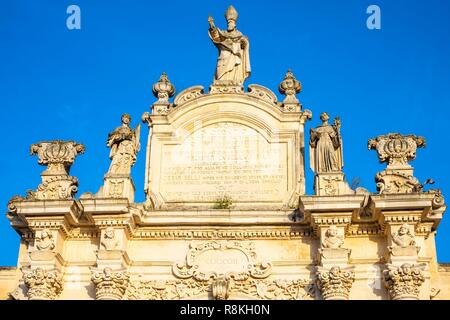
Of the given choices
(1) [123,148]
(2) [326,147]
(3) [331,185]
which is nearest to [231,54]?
(2) [326,147]

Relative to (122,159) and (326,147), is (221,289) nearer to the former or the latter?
(122,159)

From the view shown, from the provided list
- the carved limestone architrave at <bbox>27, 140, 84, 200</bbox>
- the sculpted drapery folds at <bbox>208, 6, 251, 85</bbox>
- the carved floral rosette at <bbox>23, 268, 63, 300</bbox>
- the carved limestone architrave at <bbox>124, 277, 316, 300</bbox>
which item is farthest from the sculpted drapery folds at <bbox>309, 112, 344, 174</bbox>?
the carved floral rosette at <bbox>23, 268, 63, 300</bbox>

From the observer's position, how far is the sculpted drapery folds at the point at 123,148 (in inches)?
757

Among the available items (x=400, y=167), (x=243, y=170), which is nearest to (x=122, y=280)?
(x=243, y=170)

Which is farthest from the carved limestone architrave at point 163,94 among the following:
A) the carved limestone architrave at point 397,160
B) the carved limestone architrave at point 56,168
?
the carved limestone architrave at point 397,160

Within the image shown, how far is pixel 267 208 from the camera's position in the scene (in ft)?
62.6

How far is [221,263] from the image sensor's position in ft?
60.5

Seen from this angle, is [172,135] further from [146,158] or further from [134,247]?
[134,247]

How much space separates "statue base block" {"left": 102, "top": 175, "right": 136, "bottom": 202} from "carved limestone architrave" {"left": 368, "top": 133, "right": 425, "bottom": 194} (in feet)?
16.6

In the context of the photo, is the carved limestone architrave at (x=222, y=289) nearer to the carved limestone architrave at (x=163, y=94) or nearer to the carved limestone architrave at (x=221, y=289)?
the carved limestone architrave at (x=221, y=289)

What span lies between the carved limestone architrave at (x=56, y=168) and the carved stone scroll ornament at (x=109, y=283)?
182 cm

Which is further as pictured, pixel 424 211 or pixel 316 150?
pixel 316 150

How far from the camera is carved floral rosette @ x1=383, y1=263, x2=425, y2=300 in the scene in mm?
17342
